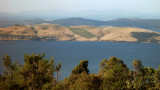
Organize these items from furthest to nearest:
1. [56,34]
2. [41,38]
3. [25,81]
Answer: [56,34], [41,38], [25,81]

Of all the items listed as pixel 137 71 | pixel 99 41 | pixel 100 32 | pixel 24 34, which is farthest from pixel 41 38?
pixel 137 71

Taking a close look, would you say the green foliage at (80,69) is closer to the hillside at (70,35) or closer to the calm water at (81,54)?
the calm water at (81,54)

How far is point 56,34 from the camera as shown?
17338cm

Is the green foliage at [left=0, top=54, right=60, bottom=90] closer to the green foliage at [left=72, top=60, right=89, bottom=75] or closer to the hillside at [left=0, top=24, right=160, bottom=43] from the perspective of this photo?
the green foliage at [left=72, top=60, right=89, bottom=75]

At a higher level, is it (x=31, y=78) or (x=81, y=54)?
(x=31, y=78)

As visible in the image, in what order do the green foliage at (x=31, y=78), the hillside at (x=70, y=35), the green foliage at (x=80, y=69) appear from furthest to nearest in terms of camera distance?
the hillside at (x=70, y=35), the green foliage at (x=80, y=69), the green foliage at (x=31, y=78)

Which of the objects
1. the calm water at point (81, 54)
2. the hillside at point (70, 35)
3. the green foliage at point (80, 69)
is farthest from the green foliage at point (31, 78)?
the hillside at point (70, 35)

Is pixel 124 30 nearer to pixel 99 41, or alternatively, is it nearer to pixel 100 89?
pixel 99 41

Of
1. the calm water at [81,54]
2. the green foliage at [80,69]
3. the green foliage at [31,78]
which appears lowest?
the calm water at [81,54]

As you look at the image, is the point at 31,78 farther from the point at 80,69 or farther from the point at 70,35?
the point at 70,35

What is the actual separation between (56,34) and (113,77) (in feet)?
494

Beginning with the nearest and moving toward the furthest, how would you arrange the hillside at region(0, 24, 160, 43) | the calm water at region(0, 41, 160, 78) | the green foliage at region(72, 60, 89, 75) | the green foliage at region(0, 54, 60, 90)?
the green foliage at region(0, 54, 60, 90) → the green foliage at region(72, 60, 89, 75) → the calm water at region(0, 41, 160, 78) → the hillside at region(0, 24, 160, 43)

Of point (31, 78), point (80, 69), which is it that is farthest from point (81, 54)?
point (31, 78)

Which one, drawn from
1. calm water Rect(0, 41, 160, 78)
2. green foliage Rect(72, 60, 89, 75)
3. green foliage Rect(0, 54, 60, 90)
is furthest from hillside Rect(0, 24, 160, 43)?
green foliage Rect(0, 54, 60, 90)
